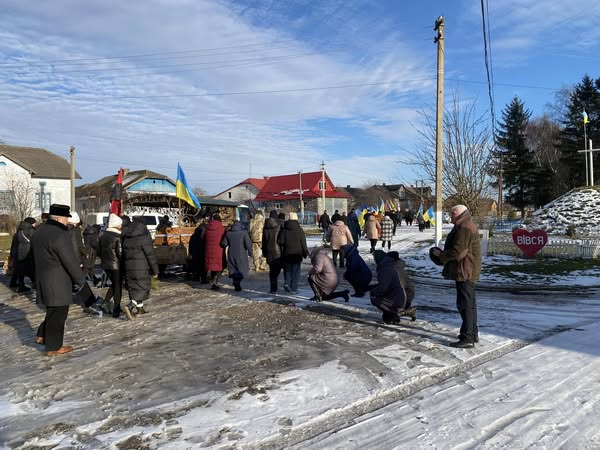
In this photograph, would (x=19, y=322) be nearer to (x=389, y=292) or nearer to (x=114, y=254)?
(x=114, y=254)

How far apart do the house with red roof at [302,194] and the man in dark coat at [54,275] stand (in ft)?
179

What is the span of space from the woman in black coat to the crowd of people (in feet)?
0.05

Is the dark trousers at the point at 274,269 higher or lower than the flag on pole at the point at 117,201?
lower

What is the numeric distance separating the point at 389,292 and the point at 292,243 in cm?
302

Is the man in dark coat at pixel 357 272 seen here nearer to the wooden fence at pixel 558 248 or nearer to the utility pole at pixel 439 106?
the utility pole at pixel 439 106

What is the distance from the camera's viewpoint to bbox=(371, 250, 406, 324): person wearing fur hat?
6.37 m

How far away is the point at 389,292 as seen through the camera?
21.1 feet

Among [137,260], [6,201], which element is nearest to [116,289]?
[137,260]

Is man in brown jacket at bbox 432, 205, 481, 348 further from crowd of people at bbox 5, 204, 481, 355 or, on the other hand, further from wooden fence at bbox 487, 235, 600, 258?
wooden fence at bbox 487, 235, 600, 258

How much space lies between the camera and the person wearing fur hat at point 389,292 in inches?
251

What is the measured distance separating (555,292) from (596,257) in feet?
17.5

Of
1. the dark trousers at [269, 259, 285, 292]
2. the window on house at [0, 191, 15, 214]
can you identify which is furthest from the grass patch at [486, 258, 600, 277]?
the window on house at [0, 191, 15, 214]

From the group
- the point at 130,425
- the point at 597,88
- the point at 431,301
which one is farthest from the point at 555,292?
the point at 597,88

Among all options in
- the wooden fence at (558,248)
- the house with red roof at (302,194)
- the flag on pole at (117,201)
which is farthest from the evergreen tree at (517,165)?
the flag on pole at (117,201)
